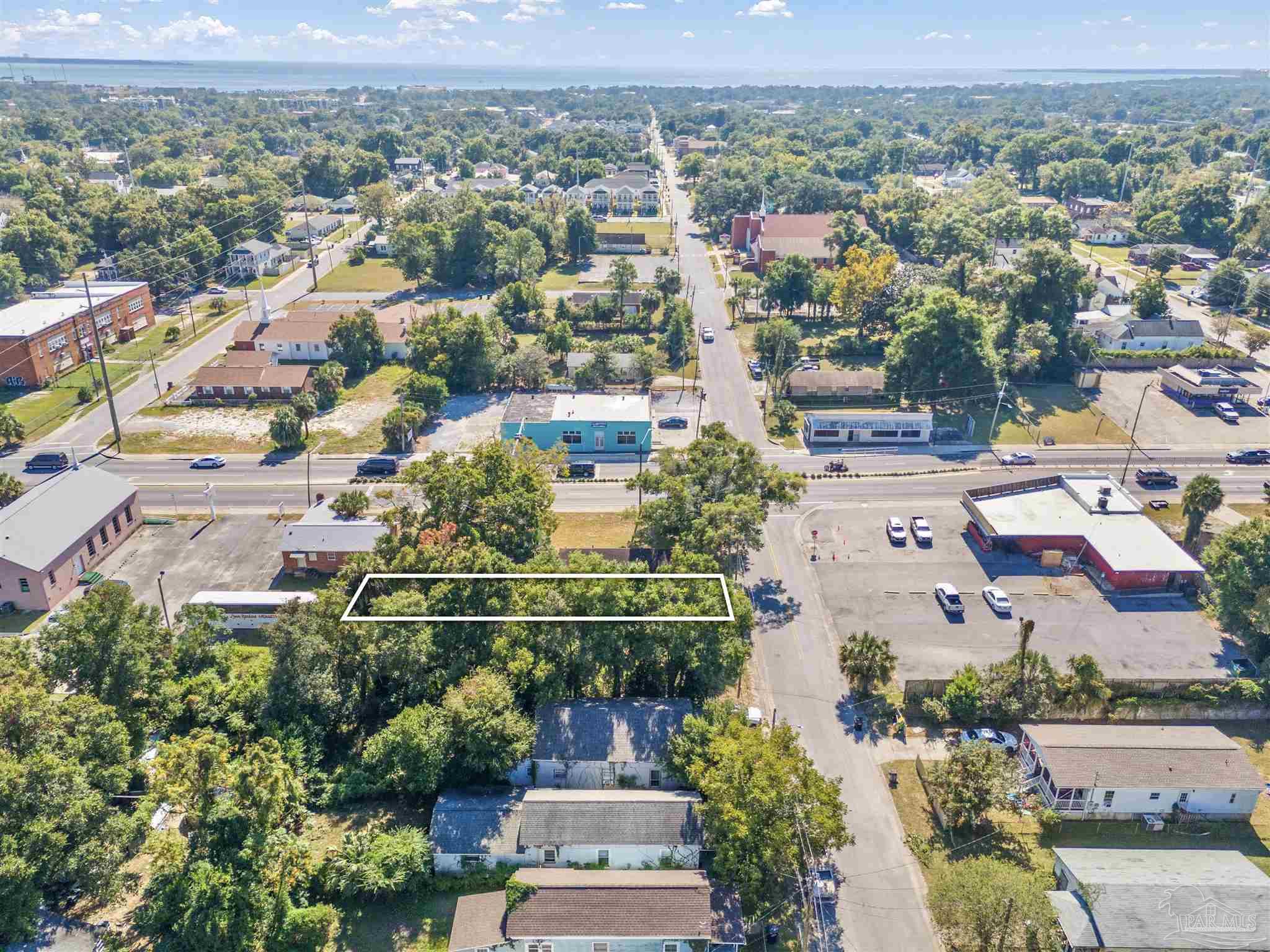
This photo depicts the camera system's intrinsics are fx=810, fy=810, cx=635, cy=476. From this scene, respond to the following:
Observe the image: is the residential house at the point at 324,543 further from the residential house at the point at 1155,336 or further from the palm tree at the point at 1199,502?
the residential house at the point at 1155,336

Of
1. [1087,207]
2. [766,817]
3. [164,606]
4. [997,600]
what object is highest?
[1087,207]

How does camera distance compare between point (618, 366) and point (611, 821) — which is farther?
point (618, 366)

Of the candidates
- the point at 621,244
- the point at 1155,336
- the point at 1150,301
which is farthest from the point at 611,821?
the point at 621,244

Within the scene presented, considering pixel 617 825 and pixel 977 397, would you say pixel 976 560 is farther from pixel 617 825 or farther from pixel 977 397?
pixel 617 825

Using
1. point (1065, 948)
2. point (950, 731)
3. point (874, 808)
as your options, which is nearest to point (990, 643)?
point (950, 731)

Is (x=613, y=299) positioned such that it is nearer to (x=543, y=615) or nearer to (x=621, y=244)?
(x=621, y=244)

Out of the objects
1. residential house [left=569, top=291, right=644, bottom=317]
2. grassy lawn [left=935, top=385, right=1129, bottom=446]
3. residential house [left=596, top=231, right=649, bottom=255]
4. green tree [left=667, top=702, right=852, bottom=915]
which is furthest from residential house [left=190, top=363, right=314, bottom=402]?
residential house [left=596, top=231, right=649, bottom=255]
